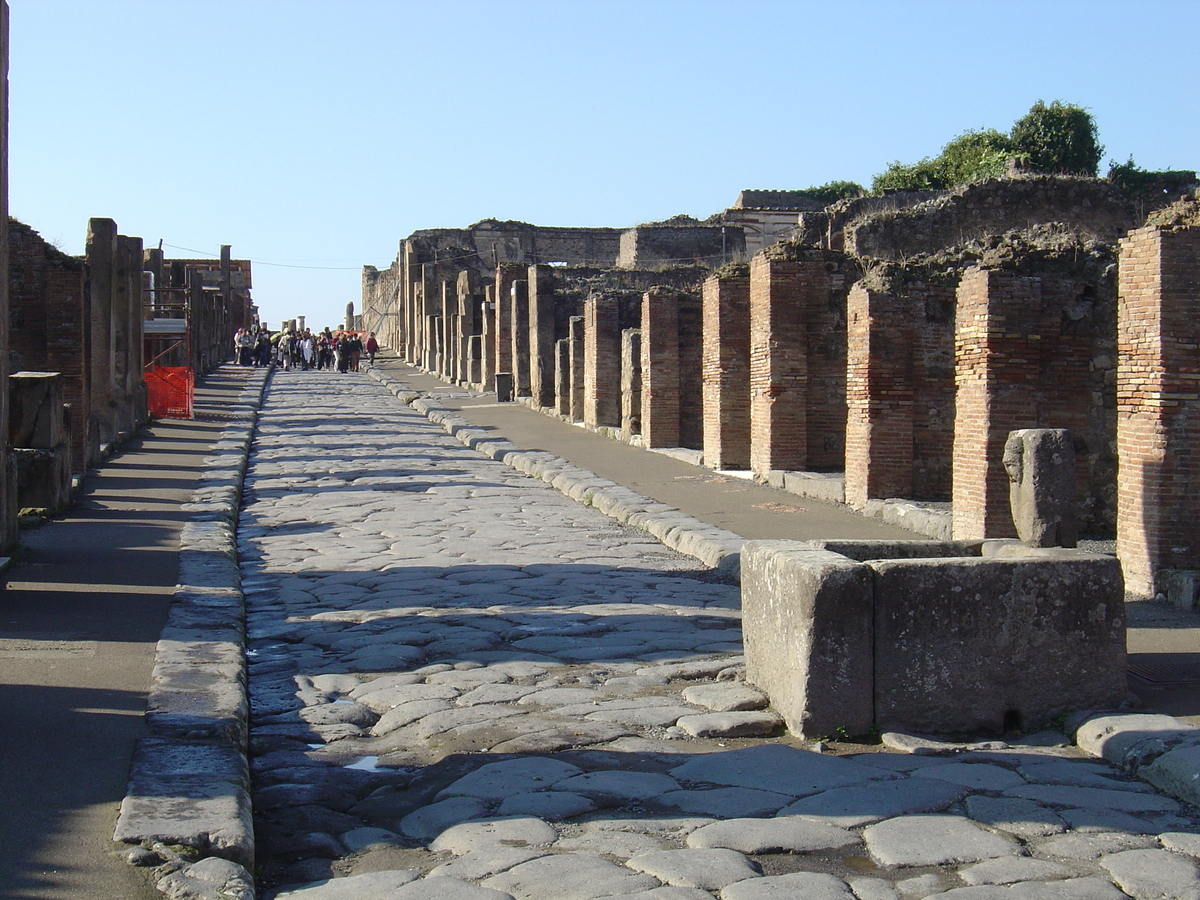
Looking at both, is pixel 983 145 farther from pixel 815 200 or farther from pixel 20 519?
pixel 20 519

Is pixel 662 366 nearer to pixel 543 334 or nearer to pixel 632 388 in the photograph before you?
pixel 632 388

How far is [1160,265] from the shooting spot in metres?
7.39

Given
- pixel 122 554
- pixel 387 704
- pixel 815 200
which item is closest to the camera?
pixel 387 704

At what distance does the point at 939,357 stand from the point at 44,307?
11310 mm

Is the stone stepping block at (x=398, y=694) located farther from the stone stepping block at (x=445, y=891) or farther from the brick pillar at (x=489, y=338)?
the brick pillar at (x=489, y=338)

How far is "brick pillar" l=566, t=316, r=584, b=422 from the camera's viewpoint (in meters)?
23.1

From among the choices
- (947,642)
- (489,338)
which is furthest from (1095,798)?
(489,338)

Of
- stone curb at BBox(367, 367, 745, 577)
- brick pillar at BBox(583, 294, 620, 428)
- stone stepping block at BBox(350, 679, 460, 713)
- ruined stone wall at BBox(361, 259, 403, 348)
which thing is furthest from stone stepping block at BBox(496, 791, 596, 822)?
ruined stone wall at BBox(361, 259, 403, 348)

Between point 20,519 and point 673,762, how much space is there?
7.65 m

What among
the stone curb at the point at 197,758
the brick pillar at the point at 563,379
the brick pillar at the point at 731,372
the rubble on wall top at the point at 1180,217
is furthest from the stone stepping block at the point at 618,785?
the brick pillar at the point at 563,379

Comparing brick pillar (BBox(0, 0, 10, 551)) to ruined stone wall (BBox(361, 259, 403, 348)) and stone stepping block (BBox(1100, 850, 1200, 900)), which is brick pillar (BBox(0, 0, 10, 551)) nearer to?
stone stepping block (BBox(1100, 850, 1200, 900))

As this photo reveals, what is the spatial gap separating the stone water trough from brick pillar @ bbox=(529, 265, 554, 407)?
862 inches

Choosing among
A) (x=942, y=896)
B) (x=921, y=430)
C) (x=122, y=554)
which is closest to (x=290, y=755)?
(x=942, y=896)

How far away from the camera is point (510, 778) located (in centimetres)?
437
